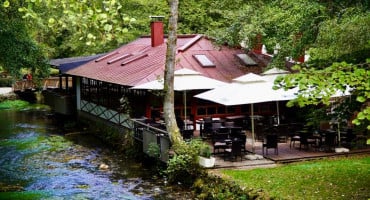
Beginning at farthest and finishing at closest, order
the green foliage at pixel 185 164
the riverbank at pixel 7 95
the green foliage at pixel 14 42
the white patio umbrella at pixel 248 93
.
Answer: the riverbank at pixel 7 95 → the green foliage at pixel 14 42 → the white patio umbrella at pixel 248 93 → the green foliage at pixel 185 164

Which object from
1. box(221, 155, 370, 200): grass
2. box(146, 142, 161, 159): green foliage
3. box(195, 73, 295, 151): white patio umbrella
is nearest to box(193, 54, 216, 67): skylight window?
box(195, 73, 295, 151): white patio umbrella

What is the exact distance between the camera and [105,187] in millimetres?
15305

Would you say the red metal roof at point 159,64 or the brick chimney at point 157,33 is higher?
the brick chimney at point 157,33

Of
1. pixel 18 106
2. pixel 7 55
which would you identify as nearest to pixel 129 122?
pixel 7 55

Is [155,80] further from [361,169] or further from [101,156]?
[361,169]

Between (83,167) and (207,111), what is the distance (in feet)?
20.2

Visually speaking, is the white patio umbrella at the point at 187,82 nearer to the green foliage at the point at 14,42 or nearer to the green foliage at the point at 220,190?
the green foliage at the point at 14,42

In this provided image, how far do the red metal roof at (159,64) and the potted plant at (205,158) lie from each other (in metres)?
6.22

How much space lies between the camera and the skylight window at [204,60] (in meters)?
22.0

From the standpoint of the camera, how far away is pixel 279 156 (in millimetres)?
15367

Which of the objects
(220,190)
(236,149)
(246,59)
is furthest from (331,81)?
(246,59)

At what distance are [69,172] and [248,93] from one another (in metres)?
6.67

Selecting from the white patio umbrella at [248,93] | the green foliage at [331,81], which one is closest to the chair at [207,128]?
the white patio umbrella at [248,93]

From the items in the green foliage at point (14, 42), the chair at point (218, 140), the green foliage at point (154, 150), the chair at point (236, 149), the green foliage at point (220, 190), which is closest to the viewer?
the green foliage at point (220, 190)
